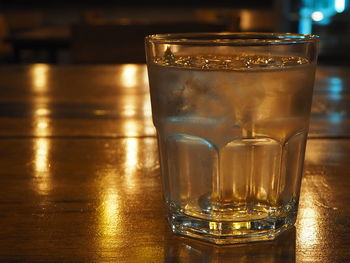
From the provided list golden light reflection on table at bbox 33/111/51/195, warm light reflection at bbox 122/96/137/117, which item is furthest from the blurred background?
golden light reflection on table at bbox 33/111/51/195

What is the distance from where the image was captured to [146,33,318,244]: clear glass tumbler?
0.39 m

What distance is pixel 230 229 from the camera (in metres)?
0.40

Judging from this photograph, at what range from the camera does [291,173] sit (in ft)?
1.44

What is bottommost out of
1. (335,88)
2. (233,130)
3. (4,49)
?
(4,49)

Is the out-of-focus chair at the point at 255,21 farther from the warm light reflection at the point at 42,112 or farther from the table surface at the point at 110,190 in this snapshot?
the warm light reflection at the point at 42,112

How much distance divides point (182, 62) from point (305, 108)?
11 centimetres

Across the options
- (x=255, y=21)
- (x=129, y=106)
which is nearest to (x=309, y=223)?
(x=129, y=106)

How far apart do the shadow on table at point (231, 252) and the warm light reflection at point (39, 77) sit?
0.85 m

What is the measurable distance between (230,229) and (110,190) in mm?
167

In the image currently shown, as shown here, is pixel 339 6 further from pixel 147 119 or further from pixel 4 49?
pixel 147 119

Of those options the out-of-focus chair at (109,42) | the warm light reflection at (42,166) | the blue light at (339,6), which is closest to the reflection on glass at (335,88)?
the warm light reflection at (42,166)

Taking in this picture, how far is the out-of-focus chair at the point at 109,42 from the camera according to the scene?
2.14 metres

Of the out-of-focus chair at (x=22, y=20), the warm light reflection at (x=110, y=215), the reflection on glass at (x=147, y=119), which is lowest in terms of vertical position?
the reflection on glass at (x=147, y=119)

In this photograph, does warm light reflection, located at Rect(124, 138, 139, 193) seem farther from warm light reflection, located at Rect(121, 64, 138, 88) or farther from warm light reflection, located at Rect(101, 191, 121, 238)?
warm light reflection, located at Rect(121, 64, 138, 88)
